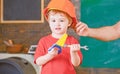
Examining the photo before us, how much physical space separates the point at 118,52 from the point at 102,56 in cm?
17

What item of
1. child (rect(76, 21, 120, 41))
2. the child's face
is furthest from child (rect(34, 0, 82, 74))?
child (rect(76, 21, 120, 41))

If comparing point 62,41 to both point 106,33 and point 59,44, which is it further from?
point 106,33

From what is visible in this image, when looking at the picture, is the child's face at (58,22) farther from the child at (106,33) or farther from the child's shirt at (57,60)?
the child at (106,33)

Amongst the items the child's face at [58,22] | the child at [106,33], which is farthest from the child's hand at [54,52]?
the child at [106,33]

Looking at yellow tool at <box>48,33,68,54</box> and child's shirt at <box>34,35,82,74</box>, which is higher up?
yellow tool at <box>48,33,68,54</box>

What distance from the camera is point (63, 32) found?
145cm

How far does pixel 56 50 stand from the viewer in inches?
52.5

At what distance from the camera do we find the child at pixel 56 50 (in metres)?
1.37

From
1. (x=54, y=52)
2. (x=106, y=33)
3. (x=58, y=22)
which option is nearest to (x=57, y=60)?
(x=54, y=52)

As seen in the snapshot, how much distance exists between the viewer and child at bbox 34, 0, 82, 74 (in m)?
1.37

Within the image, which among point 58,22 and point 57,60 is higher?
point 58,22

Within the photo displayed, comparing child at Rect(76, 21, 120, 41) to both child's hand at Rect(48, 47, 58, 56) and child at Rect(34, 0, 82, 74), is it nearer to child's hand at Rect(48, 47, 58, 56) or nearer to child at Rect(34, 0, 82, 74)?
child at Rect(34, 0, 82, 74)

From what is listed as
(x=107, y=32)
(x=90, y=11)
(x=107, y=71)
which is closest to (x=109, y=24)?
(x=107, y=32)

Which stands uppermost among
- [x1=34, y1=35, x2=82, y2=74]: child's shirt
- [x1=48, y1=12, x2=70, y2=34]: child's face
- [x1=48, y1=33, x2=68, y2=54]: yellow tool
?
[x1=48, y1=12, x2=70, y2=34]: child's face
